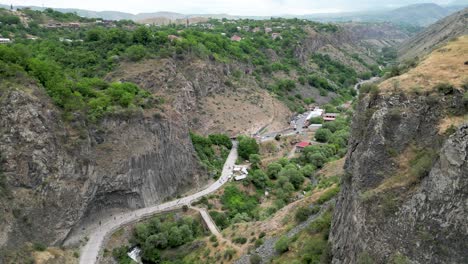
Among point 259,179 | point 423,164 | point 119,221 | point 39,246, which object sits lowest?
point 259,179

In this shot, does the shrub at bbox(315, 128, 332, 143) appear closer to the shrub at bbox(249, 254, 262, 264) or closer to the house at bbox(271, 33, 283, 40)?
the shrub at bbox(249, 254, 262, 264)

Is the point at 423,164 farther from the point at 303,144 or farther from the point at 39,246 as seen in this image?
the point at 303,144

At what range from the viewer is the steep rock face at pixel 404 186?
20.1m

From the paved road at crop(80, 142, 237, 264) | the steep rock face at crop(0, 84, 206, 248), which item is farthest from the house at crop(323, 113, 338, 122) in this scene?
the steep rock face at crop(0, 84, 206, 248)

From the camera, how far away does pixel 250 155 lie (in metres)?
67.4

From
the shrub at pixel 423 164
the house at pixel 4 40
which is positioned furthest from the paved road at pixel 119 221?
the house at pixel 4 40

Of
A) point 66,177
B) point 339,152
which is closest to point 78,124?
point 66,177

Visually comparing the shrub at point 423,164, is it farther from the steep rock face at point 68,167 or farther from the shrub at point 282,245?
the steep rock face at point 68,167

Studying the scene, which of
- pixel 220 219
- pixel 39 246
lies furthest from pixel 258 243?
pixel 39 246

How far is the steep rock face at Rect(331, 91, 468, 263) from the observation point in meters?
20.1

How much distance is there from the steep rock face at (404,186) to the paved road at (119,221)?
24391 millimetres

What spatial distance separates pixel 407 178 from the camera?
23.3 m

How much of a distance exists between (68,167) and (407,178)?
1318 inches

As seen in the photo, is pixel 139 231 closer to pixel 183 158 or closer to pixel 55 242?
pixel 55 242
